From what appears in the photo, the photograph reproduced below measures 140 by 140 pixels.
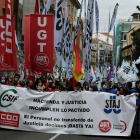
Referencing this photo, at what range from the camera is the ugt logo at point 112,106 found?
1166cm

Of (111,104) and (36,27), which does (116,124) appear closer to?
(111,104)

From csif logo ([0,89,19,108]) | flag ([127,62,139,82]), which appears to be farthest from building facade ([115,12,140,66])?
csif logo ([0,89,19,108])

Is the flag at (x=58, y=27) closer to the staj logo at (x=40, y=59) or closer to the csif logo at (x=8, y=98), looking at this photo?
the staj logo at (x=40, y=59)

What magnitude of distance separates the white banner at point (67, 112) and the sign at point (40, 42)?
2206mm

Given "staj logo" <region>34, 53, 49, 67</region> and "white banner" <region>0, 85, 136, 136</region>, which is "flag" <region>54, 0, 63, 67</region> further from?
"white banner" <region>0, 85, 136, 136</region>

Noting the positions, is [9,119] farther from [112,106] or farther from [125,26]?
[125,26]

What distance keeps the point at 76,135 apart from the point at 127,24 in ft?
347

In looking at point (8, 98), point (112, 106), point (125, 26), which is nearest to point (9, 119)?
point (8, 98)

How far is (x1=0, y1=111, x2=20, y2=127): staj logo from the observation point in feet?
39.2

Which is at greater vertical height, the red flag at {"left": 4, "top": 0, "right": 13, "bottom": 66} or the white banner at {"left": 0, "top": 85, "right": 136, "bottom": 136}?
the red flag at {"left": 4, "top": 0, "right": 13, "bottom": 66}

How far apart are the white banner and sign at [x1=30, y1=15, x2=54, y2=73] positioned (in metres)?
2.21

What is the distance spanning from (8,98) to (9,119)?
0.58 meters

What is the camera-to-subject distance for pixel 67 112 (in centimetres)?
1186

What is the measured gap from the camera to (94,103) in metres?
11.8
